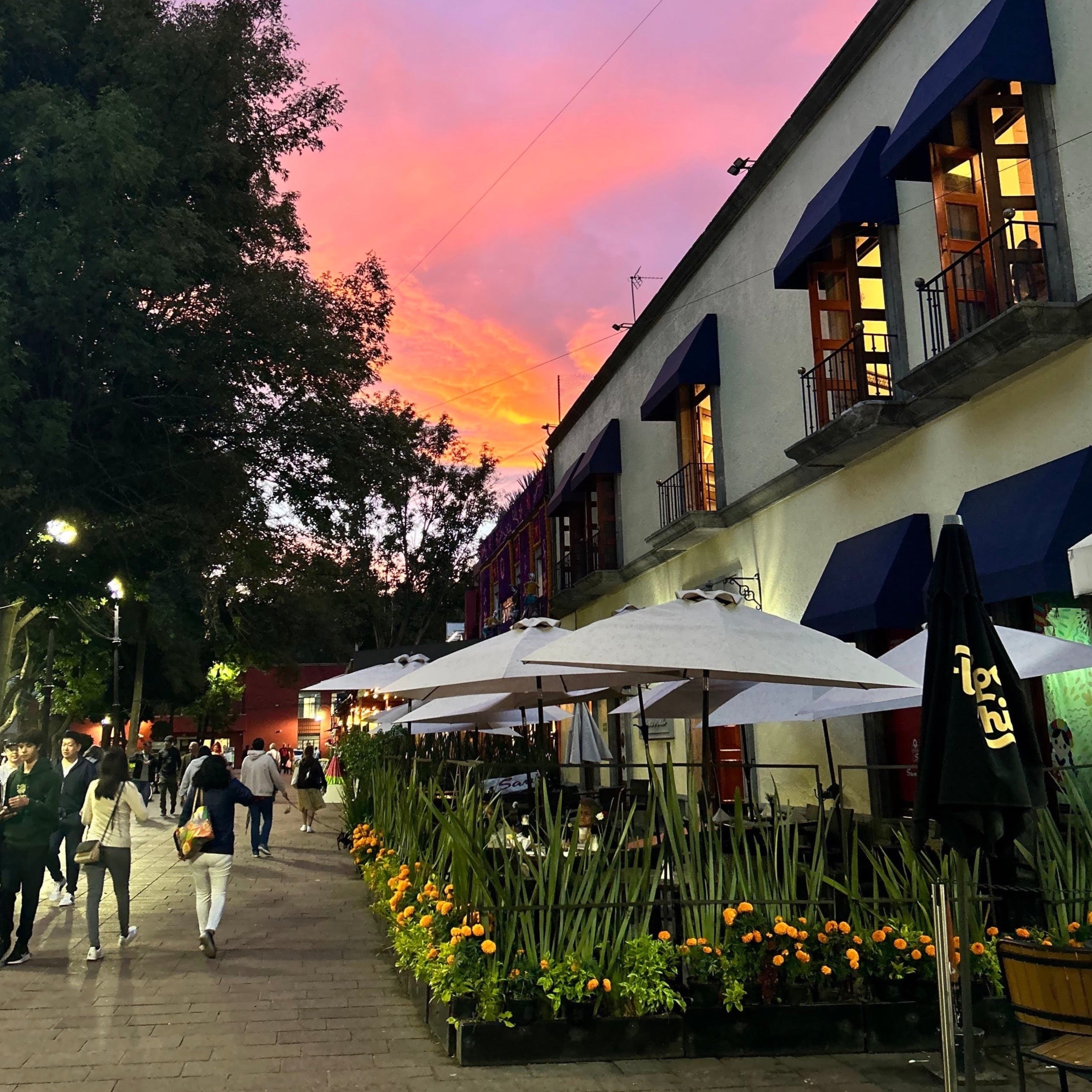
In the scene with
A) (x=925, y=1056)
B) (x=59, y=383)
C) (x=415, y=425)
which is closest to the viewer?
(x=925, y=1056)

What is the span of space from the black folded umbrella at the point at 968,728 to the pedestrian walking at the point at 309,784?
16.4m

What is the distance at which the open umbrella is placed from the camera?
4020mm

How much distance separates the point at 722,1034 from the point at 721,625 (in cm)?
245

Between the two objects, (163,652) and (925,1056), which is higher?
(163,652)

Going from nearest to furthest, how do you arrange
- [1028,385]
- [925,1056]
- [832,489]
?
1. [925,1056]
2. [1028,385]
3. [832,489]

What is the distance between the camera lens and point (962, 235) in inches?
423

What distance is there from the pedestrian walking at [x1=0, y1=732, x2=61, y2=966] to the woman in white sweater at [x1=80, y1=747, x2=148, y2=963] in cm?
40

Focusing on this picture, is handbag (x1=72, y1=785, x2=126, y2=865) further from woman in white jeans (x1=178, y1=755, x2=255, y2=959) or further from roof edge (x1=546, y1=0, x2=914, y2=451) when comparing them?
roof edge (x1=546, y1=0, x2=914, y2=451)

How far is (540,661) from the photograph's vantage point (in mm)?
6316

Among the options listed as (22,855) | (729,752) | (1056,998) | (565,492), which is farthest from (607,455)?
(1056,998)

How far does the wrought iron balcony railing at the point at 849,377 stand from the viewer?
12.3 meters

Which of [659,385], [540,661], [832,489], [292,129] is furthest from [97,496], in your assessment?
[540,661]

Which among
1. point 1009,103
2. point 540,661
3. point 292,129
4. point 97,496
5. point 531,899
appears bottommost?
point 531,899

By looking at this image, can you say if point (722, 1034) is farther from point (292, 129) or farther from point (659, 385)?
point (292, 129)
